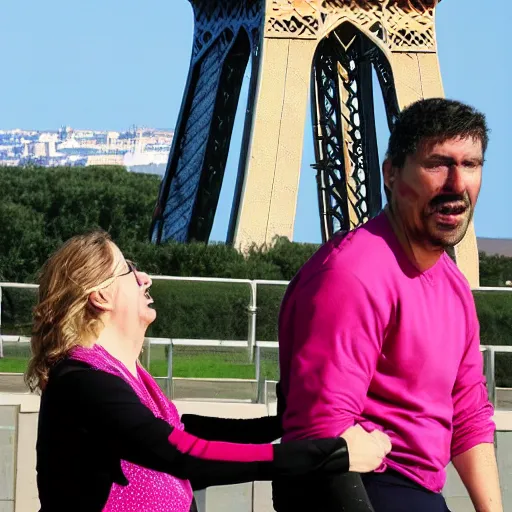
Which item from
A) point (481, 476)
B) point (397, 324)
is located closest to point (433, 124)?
point (397, 324)

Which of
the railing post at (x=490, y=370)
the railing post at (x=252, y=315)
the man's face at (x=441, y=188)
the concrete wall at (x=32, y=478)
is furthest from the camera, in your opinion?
the railing post at (x=252, y=315)

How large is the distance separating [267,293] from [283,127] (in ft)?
38.4

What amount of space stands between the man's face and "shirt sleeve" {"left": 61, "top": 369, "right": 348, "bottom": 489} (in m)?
0.51

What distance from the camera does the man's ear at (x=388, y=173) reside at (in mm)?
3084

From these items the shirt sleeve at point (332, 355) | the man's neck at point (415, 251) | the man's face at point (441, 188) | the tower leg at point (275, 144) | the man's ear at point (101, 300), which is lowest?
the shirt sleeve at point (332, 355)

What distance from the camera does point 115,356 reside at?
316cm

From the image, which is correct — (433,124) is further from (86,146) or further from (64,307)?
(86,146)

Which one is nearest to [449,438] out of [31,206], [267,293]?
[267,293]

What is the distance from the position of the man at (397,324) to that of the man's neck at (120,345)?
15.2 inches

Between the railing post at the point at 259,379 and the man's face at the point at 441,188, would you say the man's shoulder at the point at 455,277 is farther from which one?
the railing post at the point at 259,379

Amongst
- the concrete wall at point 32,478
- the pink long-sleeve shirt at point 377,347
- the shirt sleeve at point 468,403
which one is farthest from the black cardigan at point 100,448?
the concrete wall at point 32,478

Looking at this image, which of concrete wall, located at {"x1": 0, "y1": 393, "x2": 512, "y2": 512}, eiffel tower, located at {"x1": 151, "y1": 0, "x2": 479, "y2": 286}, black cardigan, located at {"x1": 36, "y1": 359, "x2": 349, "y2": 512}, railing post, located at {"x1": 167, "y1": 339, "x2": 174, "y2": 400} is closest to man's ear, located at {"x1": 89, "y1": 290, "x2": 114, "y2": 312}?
black cardigan, located at {"x1": 36, "y1": 359, "x2": 349, "y2": 512}

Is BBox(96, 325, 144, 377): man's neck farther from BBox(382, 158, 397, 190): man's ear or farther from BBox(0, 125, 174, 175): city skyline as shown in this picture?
BBox(0, 125, 174, 175): city skyline

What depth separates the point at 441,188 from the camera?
2.99 meters
